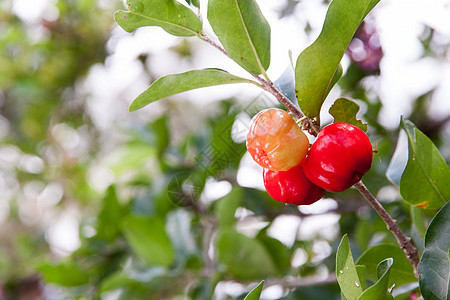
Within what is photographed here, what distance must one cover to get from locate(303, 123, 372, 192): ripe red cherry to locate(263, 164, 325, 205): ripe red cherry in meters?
0.04

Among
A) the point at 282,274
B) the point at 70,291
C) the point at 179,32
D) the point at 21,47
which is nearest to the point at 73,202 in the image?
the point at 21,47

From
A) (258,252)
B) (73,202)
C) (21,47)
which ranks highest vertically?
(21,47)

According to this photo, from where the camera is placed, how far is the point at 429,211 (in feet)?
2.62

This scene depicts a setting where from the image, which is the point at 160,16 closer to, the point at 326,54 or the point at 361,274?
the point at 326,54

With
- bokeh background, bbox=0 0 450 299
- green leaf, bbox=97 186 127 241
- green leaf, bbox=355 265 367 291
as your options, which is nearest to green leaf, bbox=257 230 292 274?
bokeh background, bbox=0 0 450 299

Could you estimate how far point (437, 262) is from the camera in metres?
0.61

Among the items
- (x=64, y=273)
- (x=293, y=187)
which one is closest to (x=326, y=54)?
(x=293, y=187)

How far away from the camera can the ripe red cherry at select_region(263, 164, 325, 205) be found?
641mm

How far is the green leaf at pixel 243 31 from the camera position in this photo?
64cm

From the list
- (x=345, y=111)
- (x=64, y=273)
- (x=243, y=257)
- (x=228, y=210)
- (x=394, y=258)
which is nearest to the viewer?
(x=345, y=111)

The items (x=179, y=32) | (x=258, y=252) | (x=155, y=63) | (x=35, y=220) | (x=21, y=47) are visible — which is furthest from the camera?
(x=35, y=220)

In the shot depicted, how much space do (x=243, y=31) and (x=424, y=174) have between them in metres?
0.38

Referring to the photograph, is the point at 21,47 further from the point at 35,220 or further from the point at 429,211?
the point at 429,211

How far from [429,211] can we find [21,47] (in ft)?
7.77
